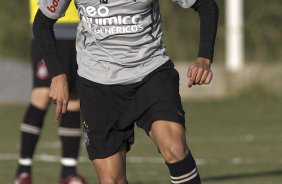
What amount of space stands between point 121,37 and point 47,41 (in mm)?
449

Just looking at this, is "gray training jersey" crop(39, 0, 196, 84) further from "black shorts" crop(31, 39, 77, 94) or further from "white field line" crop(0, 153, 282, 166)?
"white field line" crop(0, 153, 282, 166)

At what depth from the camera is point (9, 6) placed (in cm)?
2284

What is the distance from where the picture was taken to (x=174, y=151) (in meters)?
6.40

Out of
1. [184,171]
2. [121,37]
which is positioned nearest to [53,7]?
[121,37]

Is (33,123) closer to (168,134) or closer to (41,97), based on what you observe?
(41,97)

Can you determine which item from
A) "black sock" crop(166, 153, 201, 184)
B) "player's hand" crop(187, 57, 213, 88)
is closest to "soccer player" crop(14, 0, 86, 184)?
"black sock" crop(166, 153, 201, 184)

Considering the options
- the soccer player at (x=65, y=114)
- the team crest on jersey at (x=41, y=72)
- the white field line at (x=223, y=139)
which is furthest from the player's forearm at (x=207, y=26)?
the white field line at (x=223, y=139)

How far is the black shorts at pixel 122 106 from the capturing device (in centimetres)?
662

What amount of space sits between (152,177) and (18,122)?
6.90 meters

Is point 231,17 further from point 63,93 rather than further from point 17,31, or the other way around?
point 63,93

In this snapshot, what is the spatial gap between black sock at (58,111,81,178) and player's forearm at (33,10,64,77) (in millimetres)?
2377

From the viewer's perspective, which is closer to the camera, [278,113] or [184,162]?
[184,162]

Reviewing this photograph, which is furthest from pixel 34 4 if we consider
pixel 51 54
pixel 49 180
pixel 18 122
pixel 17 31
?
pixel 17 31

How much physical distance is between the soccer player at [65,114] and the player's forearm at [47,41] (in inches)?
86.1
